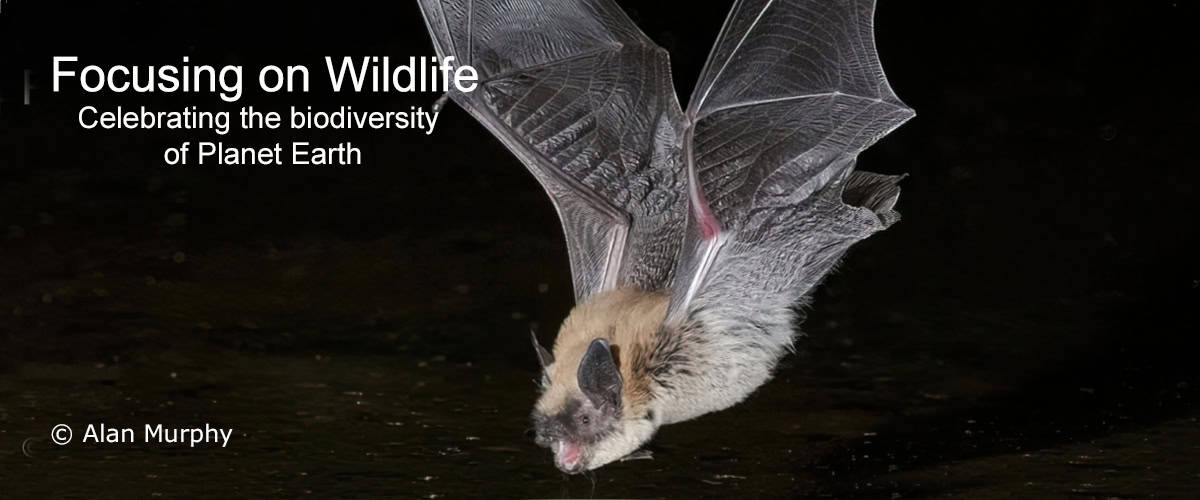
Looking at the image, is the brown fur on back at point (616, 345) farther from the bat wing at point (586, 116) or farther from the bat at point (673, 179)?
the bat wing at point (586, 116)

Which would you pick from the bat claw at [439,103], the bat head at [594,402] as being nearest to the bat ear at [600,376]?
the bat head at [594,402]

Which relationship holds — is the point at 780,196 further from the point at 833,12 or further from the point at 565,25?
the point at 565,25

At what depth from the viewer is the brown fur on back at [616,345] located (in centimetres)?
235

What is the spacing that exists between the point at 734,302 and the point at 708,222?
125 millimetres

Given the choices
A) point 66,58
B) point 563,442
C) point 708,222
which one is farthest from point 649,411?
point 66,58

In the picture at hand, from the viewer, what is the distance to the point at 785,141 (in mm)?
2557

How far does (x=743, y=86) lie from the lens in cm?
254

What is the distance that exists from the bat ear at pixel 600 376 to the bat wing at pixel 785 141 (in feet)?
0.76

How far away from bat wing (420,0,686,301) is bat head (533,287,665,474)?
0.23 meters

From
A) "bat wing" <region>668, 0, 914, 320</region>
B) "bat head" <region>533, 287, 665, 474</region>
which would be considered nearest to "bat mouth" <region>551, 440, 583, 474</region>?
"bat head" <region>533, 287, 665, 474</region>

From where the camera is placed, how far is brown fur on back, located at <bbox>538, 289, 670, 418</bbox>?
2346 mm

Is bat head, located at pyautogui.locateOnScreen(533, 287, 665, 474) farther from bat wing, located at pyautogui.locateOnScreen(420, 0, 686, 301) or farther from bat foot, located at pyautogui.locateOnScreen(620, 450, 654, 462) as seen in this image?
bat wing, located at pyautogui.locateOnScreen(420, 0, 686, 301)

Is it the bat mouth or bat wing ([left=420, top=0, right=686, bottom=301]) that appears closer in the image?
the bat mouth

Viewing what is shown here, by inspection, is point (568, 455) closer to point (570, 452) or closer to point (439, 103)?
point (570, 452)
